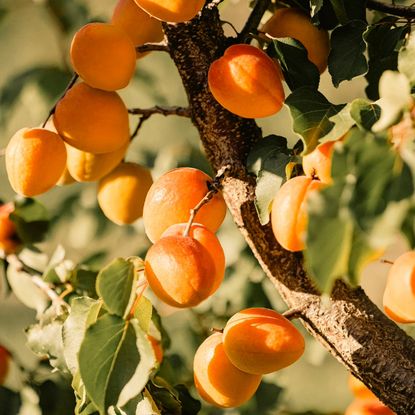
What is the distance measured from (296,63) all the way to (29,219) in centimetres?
51

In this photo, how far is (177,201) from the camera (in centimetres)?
65

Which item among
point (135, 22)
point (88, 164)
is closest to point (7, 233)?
point (88, 164)

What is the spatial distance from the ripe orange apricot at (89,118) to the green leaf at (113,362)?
0.70 feet

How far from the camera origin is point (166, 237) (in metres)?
0.59

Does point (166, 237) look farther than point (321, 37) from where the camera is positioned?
No

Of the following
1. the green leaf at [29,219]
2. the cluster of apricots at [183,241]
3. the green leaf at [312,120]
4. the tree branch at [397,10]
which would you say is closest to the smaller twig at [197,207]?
the cluster of apricots at [183,241]

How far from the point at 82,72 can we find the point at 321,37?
215mm

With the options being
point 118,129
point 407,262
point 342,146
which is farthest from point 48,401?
point 342,146

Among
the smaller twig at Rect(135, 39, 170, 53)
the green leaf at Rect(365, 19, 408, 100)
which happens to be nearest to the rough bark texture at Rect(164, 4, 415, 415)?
the smaller twig at Rect(135, 39, 170, 53)

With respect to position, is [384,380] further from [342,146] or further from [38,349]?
[38,349]

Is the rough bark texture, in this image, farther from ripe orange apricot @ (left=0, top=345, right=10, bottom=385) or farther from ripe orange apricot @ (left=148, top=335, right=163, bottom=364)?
ripe orange apricot @ (left=0, top=345, right=10, bottom=385)

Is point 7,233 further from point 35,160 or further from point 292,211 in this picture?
point 292,211

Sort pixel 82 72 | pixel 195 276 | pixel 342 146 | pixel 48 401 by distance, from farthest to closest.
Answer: pixel 48 401
pixel 82 72
pixel 195 276
pixel 342 146

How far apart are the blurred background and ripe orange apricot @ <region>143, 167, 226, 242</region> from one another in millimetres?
265
